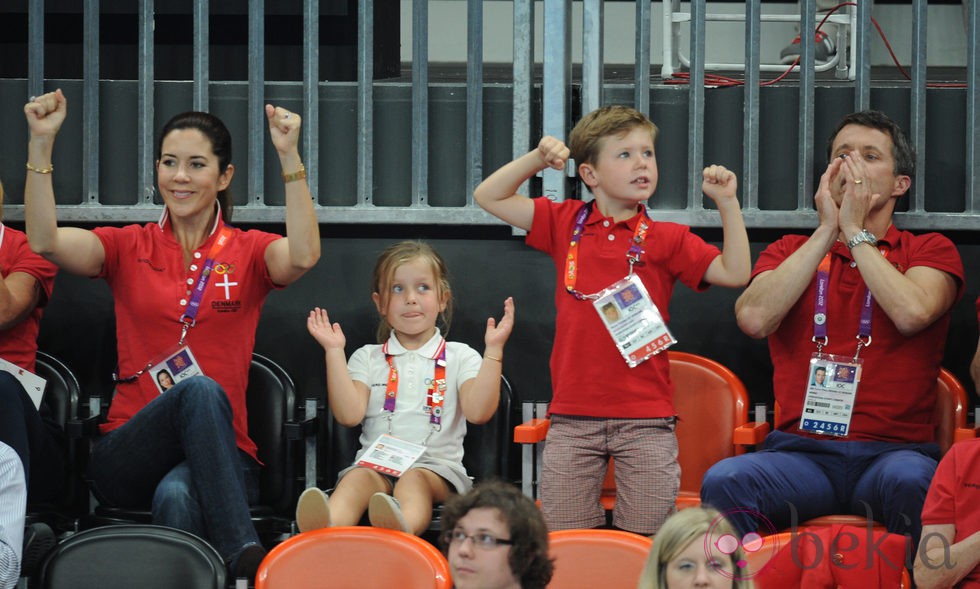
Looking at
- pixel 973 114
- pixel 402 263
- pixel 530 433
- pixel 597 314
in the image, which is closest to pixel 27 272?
pixel 402 263

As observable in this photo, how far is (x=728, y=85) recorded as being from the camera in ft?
13.5

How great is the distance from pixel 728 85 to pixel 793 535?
193 centimetres

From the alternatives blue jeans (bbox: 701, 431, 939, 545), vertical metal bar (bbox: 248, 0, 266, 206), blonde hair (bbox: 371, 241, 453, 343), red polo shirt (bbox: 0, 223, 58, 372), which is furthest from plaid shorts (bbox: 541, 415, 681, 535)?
red polo shirt (bbox: 0, 223, 58, 372)

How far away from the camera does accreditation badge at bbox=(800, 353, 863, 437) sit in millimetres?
3395

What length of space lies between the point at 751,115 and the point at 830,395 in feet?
3.42

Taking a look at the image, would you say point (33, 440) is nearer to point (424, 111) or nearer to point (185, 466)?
point (185, 466)

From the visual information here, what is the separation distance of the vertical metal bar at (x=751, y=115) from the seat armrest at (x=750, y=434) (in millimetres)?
806

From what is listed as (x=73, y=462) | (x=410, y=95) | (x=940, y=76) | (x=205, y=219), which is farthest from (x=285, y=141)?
(x=940, y=76)

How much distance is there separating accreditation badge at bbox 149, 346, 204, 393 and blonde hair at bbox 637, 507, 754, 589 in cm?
178

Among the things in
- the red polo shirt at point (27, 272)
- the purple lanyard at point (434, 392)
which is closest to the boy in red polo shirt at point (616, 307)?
the purple lanyard at point (434, 392)

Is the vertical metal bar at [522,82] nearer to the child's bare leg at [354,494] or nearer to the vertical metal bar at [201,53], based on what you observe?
the vertical metal bar at [201,53]

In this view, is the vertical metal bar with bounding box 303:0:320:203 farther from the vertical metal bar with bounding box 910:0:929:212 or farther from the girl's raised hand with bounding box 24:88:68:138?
the vertical metal bar with bounding box 910:0:929:212

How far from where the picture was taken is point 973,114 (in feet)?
12.9

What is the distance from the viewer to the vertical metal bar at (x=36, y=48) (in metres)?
4.13
